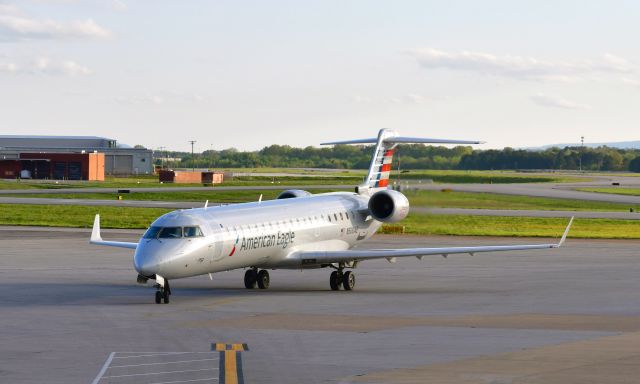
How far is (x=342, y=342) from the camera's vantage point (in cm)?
2473

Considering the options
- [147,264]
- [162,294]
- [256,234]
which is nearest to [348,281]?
[256,234]

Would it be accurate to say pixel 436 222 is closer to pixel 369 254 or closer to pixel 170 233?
pixel 369 254

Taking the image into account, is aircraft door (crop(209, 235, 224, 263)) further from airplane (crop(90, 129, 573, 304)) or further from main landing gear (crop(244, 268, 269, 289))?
main landing gear (crop(244, 268, 269, 289))

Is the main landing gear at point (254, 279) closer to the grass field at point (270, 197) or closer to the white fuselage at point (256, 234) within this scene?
the white fuselage at point (256, 234)

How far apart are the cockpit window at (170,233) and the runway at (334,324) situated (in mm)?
2104

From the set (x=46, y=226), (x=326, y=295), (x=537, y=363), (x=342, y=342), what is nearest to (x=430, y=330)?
(x=342, y=342)

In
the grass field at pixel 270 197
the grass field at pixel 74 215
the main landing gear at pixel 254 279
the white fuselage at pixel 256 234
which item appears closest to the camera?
the white fuselage at pixel 256 234

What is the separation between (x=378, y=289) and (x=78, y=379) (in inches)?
756

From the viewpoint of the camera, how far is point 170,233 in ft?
106

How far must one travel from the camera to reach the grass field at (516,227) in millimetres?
65562

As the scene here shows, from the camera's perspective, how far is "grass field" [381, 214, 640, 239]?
215 ft

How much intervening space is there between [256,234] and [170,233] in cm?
353

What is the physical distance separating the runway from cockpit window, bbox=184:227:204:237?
2.18 meters

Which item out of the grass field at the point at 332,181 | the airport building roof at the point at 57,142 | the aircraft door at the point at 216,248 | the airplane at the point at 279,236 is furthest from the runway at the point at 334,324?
the airport building roof at the point at 57,142
